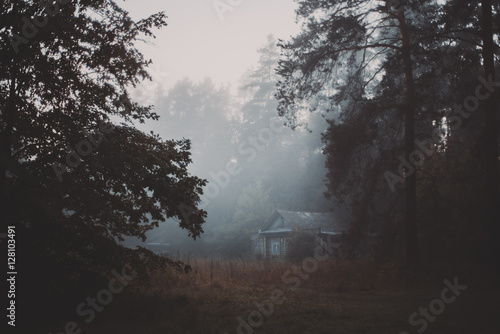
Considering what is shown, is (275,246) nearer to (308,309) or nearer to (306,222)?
(306,222)

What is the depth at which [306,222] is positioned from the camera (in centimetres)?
3591

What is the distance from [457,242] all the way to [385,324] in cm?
1162

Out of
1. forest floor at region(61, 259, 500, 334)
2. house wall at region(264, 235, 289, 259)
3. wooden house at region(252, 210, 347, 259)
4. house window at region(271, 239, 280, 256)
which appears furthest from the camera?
house window at region(271, 239, 280, 256)

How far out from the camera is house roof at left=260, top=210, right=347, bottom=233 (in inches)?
1391

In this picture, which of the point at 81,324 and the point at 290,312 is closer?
the point at 81,324

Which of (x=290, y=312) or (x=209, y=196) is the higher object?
(x=209, y=196)

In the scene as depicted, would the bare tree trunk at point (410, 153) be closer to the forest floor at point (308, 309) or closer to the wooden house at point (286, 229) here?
the forest floor at point (308, 309)

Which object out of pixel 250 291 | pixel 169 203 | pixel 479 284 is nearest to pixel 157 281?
pixel 250 291

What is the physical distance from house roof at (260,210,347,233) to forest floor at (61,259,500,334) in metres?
19.5

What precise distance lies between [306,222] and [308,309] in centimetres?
2640

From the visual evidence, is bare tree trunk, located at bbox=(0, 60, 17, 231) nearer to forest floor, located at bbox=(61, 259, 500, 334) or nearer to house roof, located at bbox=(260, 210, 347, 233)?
forest floor, located at bbox=(61, 259, 500, 334)

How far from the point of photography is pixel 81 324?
8312mm

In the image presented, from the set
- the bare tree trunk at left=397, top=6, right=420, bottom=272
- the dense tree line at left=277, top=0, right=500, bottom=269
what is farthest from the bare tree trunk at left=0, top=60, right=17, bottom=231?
the bare tree trunk at left=397, top=6, right=420, bottom=272

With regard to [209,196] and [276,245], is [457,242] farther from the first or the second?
[209,196]
